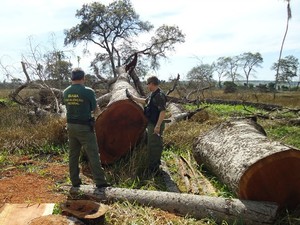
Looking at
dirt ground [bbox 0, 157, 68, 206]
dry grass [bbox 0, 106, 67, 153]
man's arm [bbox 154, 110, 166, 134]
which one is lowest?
dirt ground [bbox 0, 157, 68, 206]

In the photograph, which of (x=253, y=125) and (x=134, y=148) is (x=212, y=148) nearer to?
(x=253, y=125)

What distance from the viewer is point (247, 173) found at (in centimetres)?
422

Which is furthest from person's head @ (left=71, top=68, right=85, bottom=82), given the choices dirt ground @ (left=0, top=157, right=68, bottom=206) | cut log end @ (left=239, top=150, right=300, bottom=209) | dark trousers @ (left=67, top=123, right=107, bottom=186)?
cut log end @ (left=239, top=150, right=300, bottom=209)

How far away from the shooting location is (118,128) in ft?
20.9

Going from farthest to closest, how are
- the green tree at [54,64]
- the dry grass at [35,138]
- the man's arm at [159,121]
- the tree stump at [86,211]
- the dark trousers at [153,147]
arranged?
the green tree at [54,64] → the dry grass at [35,138] → the dark trousers at [153,147] → the man's arm at [159,121] → the tree stump at [86,211]

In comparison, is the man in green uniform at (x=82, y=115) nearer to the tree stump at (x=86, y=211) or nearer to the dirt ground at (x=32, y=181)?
the dirt ground at (x=32, y=181)

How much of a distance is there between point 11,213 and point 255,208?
299 centimetres

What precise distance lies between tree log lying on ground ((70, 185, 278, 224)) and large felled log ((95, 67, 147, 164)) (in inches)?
61.7

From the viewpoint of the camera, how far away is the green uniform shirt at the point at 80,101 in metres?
4.99

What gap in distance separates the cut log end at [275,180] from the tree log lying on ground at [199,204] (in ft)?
0.58

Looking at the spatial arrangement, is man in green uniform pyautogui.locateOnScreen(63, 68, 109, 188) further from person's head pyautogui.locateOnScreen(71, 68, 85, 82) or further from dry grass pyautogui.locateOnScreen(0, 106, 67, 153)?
dry grass pyautogui.locateOnScreen(0, 106, 67, 153)

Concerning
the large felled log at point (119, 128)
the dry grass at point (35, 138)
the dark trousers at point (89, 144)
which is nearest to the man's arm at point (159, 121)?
the large felled log at point (119, 128)

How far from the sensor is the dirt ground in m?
4.96

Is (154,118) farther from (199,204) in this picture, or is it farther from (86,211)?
(86,211)
